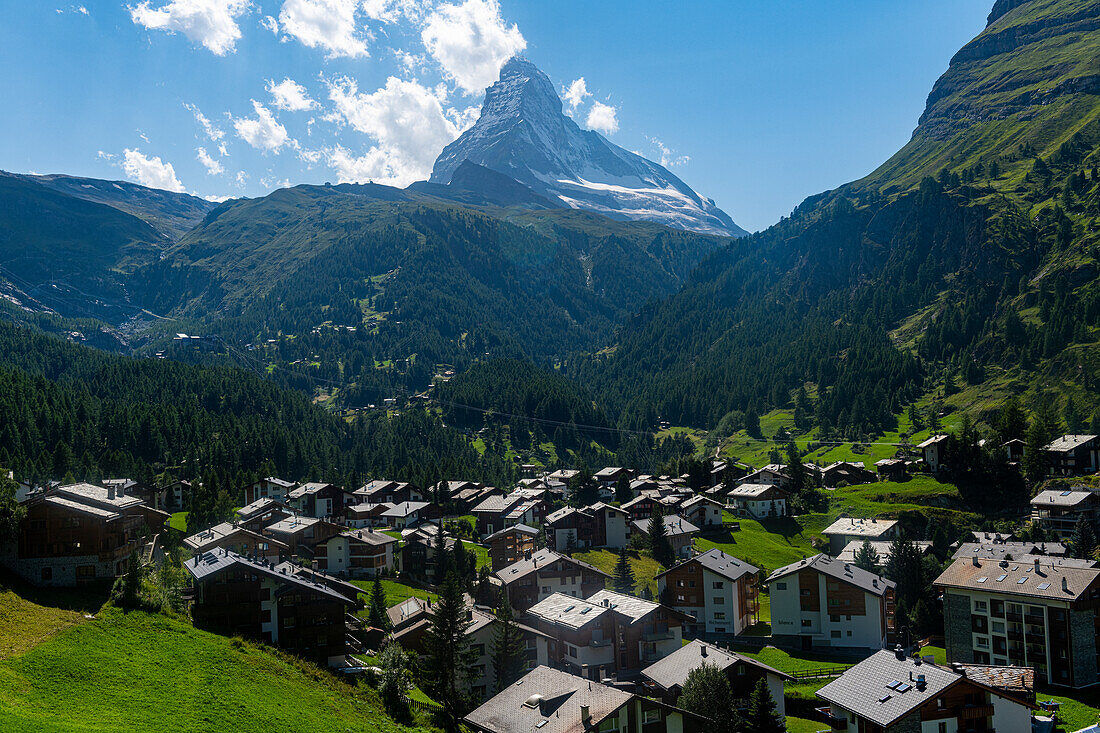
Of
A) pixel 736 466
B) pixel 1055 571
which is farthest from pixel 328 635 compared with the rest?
pixel 736 466

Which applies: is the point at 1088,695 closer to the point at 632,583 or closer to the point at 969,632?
the point at 969,632

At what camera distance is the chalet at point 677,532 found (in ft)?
367

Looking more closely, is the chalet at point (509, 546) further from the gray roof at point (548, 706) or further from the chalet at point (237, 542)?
the gray roof at point (548, 706)

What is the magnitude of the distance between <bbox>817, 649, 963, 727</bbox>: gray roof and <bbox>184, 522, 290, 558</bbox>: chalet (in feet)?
188

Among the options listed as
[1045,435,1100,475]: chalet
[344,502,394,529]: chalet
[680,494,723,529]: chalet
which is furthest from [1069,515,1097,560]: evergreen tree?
[344,502,394,529]: chalet

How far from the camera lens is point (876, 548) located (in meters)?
107

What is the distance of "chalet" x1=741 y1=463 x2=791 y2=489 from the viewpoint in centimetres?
14412

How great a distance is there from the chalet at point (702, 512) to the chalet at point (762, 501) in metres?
8.72

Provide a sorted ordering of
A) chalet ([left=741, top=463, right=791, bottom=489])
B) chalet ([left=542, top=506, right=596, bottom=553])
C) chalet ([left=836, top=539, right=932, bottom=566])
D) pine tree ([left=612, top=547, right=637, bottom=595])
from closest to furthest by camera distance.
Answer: pine tree ([left=612, top=547, right=637, bottom=595]) < chalet ([left=836, top=539, right=932, bottom=566]) < chalet ([left=542, top=506, right=596, bottom=553]) < chalet ([left=741, top=463, right=791, bottom=489])

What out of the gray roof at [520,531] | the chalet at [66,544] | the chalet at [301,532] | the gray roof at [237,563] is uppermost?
the chalet at [66,544]

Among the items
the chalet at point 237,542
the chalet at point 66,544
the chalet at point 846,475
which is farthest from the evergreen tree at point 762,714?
the chalet at point 846,475

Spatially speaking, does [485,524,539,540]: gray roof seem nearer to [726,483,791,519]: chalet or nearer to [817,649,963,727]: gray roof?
[726,483,791,519]: chalet

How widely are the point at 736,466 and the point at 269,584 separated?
122925mm

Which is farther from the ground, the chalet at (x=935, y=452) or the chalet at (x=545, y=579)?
the chalet at (x=935, y=452)
